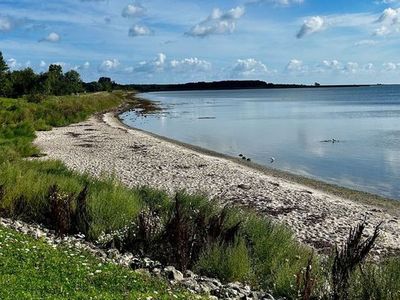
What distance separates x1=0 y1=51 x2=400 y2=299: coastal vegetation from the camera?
809cm

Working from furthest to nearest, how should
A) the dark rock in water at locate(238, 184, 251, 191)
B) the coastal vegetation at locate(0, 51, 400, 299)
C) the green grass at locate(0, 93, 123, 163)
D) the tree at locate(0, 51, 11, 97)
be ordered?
the tree at locate(0, 51, 11, 97), the green grass at locate(0, 93, 123, 163), the dark rock in water at locate(238, 184, 251, 191), the coastal vegetation at locate(0, 51, 400, 299)


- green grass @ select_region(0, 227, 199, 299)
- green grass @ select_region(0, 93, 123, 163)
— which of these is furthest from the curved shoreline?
green grass @ select_region(0, 227, 199, 299)

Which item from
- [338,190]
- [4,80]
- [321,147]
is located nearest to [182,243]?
[338,190]

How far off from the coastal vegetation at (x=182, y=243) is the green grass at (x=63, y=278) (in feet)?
0.10

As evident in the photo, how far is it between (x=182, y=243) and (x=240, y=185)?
1283 centimetres

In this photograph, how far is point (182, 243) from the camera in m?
10.4

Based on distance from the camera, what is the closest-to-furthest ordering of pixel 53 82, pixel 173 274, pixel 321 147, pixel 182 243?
pixel 173 274, pixel 182 243, pixel 321 147, pixel 53 82

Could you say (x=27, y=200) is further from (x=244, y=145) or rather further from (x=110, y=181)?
(x=244, y=145)

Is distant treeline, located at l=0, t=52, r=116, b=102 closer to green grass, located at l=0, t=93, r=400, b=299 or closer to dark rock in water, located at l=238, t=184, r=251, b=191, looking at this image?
dark rock in water, located at l=238, t=184, r=251, b=191

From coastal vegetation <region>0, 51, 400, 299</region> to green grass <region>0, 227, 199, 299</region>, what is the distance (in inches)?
1.2

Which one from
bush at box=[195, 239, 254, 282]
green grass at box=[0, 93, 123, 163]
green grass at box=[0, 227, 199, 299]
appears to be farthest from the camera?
green grass at box=[0, 93, 123, 163]

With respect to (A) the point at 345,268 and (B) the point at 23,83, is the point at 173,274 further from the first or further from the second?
(B) the point at 23,83

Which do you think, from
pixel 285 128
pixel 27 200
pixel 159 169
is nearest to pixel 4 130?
pixel 159 169

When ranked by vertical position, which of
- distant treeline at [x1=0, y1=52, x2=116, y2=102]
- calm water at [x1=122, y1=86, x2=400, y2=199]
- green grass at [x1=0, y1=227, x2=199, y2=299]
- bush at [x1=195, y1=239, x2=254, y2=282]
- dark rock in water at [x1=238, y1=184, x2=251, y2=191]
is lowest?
calm water at [x1=122, y1=86, x2=400, y2=199]
